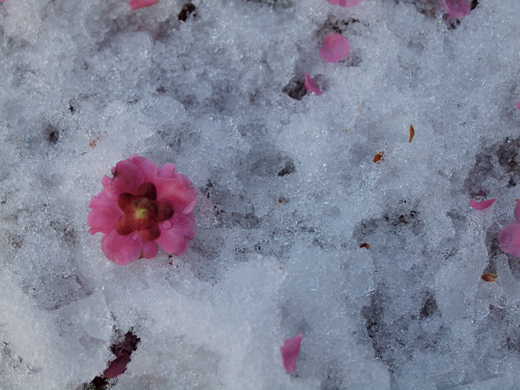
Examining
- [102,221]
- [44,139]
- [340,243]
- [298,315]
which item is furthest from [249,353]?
[44,139]

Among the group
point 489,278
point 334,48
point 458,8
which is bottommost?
point 489,278

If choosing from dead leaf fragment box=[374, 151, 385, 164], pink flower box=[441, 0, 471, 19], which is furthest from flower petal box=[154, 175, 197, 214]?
pink flower box=[441, 0, 471, 19]

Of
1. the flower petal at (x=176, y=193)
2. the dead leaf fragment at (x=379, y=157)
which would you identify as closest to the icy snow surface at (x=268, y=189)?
the dead leaf fragment at (x=379, y=157)

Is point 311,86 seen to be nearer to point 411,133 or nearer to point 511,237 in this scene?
point 411,133

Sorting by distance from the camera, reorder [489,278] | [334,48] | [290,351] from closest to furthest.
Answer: [290,351], [489,278], [334,48]

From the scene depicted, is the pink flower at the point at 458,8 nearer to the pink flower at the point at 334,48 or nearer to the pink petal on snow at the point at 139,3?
the pink flower at the point at 334,48

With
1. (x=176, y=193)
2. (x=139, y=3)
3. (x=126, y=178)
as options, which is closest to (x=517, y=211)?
(x=176, y=193)

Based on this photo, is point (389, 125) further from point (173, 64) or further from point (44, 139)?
point (44, 139)
